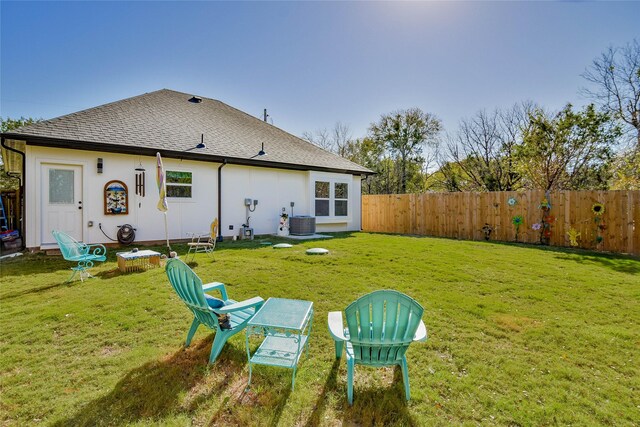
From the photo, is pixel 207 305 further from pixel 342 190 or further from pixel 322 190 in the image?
pixel 342 190

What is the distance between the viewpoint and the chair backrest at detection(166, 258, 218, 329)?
8.86 ft

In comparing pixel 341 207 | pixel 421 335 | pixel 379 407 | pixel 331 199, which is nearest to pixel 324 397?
pixel 379 407

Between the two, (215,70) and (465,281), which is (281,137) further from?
(465,281)

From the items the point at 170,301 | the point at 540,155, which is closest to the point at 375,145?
the point at 540,155

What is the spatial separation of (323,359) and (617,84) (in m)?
18.8

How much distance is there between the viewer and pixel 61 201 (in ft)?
26.5

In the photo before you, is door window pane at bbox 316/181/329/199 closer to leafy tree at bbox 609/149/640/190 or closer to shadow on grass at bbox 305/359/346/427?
shadow on grass at bbox 305/359/346/427

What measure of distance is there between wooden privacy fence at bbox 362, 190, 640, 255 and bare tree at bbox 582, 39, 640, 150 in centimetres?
718

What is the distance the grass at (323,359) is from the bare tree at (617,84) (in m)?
12.6

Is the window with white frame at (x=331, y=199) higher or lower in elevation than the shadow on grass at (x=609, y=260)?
higher

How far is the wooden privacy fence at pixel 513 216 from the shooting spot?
895 cm

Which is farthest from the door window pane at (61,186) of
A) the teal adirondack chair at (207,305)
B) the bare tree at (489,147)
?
the bare tree at (489,147)

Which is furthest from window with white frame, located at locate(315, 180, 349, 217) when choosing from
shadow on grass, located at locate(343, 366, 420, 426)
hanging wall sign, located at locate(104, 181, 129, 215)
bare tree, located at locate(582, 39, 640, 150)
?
bare tree, located at locate(582, 39, 640, 150)

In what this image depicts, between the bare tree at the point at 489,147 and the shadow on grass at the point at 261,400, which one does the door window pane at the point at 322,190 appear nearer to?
the shadow on grass at the point at 261,400
